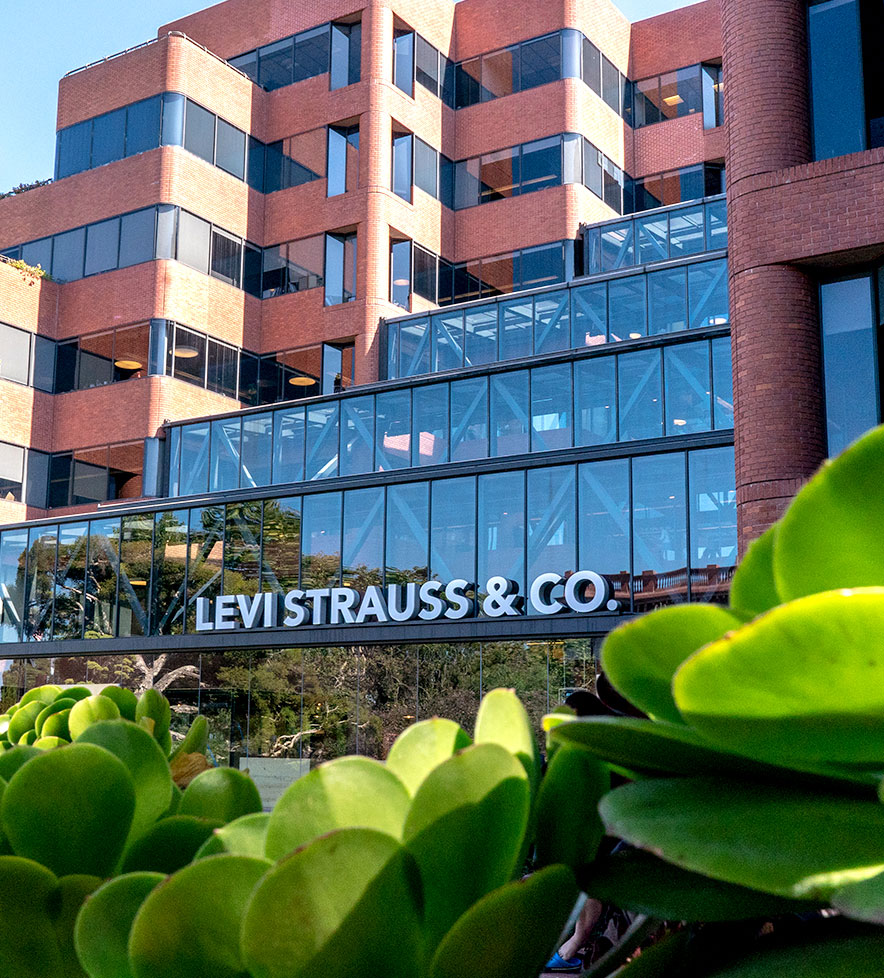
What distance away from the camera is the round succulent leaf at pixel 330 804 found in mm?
548

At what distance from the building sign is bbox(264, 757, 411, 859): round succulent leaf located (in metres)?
21.8

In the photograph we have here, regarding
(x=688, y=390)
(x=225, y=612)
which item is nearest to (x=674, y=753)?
(x=688, y=390)

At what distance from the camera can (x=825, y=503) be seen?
48cm

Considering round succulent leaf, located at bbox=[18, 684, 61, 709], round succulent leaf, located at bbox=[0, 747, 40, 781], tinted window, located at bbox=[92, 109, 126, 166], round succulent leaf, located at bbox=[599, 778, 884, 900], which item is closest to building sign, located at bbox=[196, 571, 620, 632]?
tinted window, located at bbox=[92, 109, 126, 166]

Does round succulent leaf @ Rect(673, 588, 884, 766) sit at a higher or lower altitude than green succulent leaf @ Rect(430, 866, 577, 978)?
higher

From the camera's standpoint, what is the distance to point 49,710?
1481mm

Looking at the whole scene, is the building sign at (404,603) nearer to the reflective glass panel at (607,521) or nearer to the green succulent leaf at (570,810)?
the reflective glass panel at (607,521)

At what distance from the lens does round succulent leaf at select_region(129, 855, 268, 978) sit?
52cm

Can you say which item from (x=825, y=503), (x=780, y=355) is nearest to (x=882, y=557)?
(x=825, y=503)

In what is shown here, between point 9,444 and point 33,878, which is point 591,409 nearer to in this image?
point 9,444

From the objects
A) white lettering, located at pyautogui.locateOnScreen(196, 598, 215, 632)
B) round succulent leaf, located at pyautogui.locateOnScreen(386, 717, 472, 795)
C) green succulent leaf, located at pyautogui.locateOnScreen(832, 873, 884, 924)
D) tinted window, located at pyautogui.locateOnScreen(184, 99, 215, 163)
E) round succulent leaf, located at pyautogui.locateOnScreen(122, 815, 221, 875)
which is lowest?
round succulent leaf, located at pyautogui.locateOnScreen(122, 815, 221, 875)

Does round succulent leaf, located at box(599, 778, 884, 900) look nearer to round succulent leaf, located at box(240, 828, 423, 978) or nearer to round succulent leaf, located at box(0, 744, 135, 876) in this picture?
round succulent leaf, located at box(240, 828, 423, 978)

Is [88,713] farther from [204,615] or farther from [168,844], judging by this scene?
[204,615]

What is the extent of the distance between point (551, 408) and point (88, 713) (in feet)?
76.6
